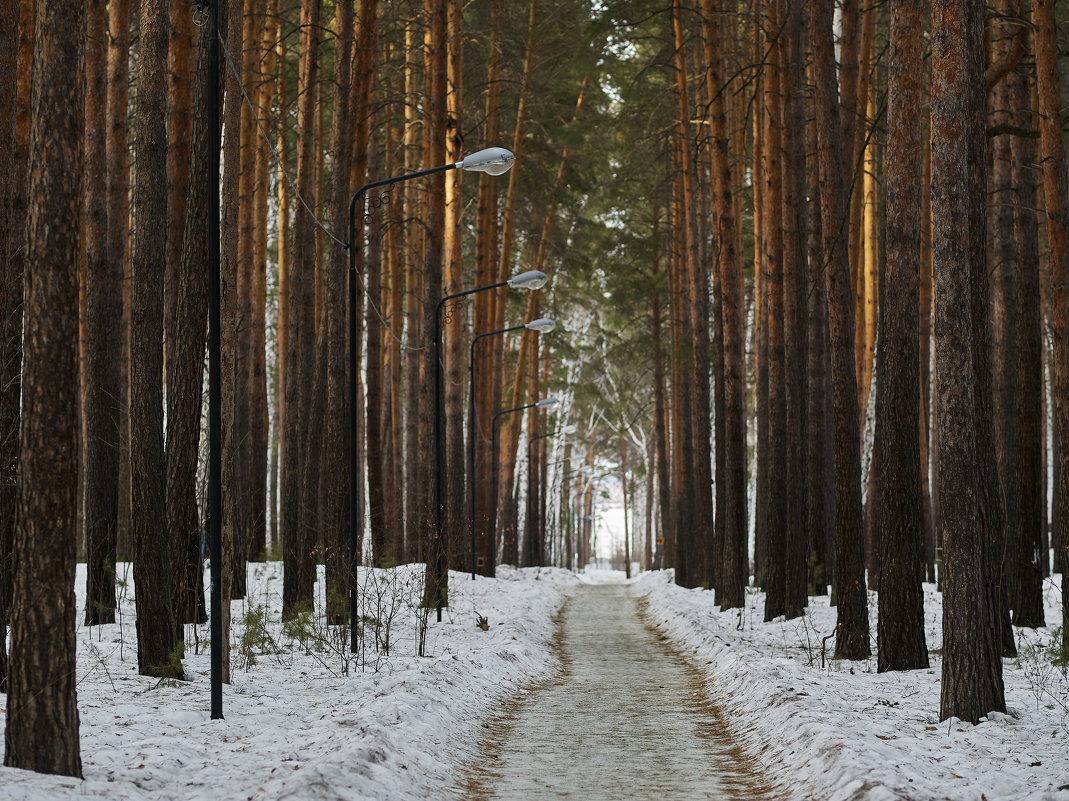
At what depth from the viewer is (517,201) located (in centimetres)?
3388

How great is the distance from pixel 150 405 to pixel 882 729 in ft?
24.7

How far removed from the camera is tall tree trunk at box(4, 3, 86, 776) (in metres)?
6.48

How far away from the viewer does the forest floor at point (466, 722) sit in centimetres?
661

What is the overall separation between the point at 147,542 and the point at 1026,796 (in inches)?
316

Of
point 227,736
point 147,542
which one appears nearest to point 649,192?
point 147,542

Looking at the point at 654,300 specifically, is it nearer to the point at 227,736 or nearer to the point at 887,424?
the point at 887,424

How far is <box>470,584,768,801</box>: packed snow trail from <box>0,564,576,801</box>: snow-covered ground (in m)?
0.42

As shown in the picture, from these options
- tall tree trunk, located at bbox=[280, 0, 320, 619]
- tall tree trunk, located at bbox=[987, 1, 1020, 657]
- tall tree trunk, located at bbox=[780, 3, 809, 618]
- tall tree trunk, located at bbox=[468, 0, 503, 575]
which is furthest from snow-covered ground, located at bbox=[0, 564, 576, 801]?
tall tree trunk, located at bbox=[468, 0, 503, 575]

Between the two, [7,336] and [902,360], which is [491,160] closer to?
[902,360]

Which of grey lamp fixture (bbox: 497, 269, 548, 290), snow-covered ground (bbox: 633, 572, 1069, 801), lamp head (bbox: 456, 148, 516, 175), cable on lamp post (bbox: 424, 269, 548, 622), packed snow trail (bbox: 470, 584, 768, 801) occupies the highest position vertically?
lamp head (bbox: 456, 148, 516, 175)

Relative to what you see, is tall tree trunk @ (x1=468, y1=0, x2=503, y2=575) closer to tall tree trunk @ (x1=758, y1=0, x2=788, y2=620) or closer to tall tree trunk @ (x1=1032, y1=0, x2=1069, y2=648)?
tall tree trunk @ (x1=758, y1=0, x2=788, y2=620)

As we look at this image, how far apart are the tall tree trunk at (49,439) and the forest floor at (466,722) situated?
1.17ft

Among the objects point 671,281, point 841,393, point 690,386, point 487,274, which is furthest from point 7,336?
point 671,281

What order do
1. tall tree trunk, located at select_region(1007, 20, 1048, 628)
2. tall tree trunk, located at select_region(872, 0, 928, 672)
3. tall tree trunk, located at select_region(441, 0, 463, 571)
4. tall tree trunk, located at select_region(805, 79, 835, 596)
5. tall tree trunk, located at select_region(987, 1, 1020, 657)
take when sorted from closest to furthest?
tall tree trunk, located at select_region(872, 0, 928, 672), tall tree trunk, located at select_region(1007, 20, 1048, 628), tall tree trunk, located at select_region(805, 79, 835, 596), tall tree trunk, located at select_region(987, 1, 1020, 657), tall tree trunk, located at select_region(441, 0, 463, 571)
